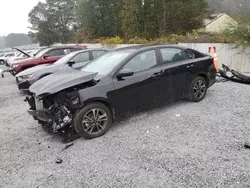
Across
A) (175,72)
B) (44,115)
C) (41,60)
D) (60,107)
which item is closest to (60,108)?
(60,107)

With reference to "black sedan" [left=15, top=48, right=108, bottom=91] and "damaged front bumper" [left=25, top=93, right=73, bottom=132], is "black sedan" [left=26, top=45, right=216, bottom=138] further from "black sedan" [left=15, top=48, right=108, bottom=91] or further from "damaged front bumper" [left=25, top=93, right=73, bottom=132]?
"black sedan" [left=15, top=48, right=108, bottom=91]

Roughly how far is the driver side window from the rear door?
25 cm

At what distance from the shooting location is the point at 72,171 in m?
2.88

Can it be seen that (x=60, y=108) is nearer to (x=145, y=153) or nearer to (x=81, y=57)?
(x=145, y=153)

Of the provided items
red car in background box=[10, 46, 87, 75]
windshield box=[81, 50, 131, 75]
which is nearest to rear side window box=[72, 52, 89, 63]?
red car in background box=[10, 46, 87, 75]

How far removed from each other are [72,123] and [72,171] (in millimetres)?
954

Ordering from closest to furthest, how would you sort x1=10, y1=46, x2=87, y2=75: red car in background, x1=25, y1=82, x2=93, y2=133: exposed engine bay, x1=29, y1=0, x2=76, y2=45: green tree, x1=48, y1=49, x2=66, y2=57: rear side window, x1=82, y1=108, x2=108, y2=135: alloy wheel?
x1=25, y1=82, x2=93, y2=133: exposed engine bay → x1=82, y1=108, x2=108, y2=135: alloy wheel → x1=10, y1=46, x2=87, y2=75: red car in background → x1=48, y1=49, x2=66, y2=57: rear side window → x1=29, y1=0, x2=76, y2=45: green tree

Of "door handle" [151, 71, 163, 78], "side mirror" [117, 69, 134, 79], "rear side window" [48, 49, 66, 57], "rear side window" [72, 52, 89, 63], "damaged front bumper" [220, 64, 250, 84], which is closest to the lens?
"side mirror" [117, 69, 134, 79]

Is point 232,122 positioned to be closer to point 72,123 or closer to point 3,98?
point 72,123

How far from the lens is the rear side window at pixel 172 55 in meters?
4.62

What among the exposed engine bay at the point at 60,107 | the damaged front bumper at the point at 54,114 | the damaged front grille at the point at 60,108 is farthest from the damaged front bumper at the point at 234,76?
the damaged front bumper at the point at 54,114

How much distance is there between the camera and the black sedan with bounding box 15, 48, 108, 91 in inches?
248

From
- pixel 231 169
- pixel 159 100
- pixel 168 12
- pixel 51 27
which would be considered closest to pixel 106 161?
pixel 231 169

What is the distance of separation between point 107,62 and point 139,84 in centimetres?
88
